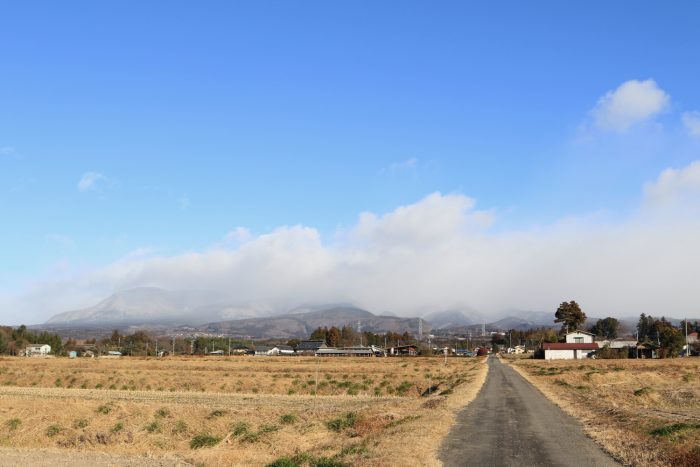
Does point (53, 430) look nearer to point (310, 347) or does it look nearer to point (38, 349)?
point (38, 349)

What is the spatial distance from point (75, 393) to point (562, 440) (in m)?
45.9

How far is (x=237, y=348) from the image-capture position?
197 m

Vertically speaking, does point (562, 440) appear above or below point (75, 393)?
above

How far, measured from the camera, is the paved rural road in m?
18.0

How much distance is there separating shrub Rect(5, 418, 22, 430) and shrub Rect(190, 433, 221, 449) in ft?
37.4

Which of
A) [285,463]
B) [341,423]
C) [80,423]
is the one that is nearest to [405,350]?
[80,423]

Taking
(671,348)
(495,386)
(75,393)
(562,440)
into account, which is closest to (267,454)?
(562,440)

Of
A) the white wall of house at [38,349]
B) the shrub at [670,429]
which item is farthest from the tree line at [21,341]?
the shrub at [670,429]

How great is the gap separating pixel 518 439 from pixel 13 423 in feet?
85.3

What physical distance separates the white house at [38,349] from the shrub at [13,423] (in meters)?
138

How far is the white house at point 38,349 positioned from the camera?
502ft

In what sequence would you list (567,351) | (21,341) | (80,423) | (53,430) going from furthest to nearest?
(21,341)
(567,351)
(80,423)
(53,430)

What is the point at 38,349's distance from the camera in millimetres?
158000

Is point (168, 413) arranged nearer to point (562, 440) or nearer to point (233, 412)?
point (233, 412)
